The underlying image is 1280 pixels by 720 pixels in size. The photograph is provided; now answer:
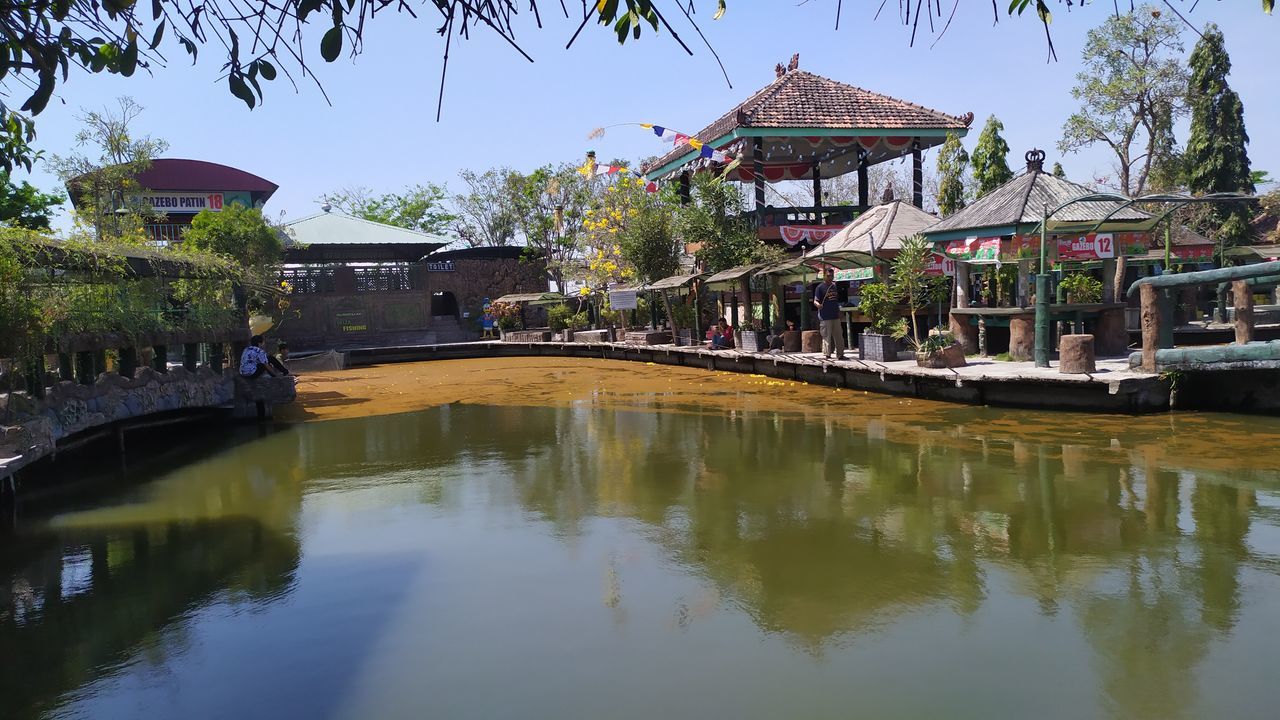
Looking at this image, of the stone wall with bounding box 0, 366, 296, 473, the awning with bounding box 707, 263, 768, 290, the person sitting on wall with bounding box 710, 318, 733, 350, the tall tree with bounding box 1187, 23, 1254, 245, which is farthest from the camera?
the tall tree with bounding box 1187, 23, 1254, 245

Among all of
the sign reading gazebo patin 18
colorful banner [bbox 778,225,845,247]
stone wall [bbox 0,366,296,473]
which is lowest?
stone wall [bbox 0,366,296,473]

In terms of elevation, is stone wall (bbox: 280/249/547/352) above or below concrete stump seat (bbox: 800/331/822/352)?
above

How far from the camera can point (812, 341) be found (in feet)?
64.0

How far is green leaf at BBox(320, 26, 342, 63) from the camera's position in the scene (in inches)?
127

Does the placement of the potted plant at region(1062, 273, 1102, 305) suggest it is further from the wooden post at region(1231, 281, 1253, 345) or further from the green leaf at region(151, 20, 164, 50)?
the green leaf at region(151, 20, 164, 50)

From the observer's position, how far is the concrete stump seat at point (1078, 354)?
11836 mm

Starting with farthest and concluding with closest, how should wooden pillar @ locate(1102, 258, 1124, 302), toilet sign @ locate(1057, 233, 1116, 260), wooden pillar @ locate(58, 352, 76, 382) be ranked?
wooden pillar @ locate(1102, 258, 1124, 302), toilet sign @ locate(1057, 233, 1116, 260), wooden pillar @ locate(58, 352, 76, 382)

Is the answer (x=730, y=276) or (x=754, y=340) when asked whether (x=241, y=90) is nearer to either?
(x=754, y=340)

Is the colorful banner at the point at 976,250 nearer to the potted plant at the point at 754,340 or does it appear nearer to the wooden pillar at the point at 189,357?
the potted plant at the point at 754,340

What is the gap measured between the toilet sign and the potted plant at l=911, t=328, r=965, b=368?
2.19 metres

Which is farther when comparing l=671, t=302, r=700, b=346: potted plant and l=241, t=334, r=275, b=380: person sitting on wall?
l=671, t=302, r=700, b=346: potted plant

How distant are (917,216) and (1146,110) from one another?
17228 mm

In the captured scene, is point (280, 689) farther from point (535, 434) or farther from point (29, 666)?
point (535, 434)

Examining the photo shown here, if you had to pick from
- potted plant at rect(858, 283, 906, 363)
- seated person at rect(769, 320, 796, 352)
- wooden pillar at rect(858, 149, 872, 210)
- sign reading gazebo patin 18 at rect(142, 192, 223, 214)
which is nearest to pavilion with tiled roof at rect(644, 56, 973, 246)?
wooden pillar at rect(858, 149, 872, 210)
